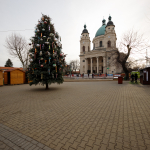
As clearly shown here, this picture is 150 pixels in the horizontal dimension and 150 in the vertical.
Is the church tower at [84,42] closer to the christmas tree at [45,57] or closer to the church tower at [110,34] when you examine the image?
the church tower at [110,34]

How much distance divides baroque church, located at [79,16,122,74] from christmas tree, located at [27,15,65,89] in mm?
43571

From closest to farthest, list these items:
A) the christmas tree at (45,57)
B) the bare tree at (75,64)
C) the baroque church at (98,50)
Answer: the christmas tree at (45,57)
the baroque church at (98,50)
the bare tree at (75,64)

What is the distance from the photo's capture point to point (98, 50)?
179ft

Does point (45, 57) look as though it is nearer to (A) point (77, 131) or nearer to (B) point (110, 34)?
(A) point (77, 131)

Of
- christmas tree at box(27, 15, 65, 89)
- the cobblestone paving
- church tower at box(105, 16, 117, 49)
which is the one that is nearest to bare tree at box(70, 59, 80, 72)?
church tower at box(105, 16, 117, 49)

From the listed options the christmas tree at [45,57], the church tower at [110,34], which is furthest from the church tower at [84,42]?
the christmas tree at [45,57]

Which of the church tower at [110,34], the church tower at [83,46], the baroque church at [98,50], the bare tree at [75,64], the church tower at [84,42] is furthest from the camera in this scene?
the bare tree at [75,64]

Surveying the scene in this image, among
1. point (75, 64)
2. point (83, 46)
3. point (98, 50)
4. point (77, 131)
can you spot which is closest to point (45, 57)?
point (77, 131)

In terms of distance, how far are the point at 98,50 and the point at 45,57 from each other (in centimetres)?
4916

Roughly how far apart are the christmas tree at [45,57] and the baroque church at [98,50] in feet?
143

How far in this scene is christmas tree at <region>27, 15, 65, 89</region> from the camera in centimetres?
950

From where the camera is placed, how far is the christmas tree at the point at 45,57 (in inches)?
374

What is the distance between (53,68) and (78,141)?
8170mm

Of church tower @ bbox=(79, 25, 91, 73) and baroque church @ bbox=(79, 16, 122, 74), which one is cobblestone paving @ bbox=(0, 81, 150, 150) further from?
church tower @ bbox=(79, 25, 91, 73)
